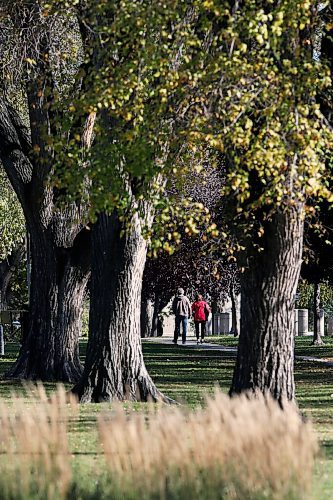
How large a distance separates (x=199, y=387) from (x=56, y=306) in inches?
127

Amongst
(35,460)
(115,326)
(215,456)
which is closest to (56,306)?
(115,326)

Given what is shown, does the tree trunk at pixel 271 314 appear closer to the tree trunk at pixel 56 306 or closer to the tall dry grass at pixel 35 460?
the tall dry grass at pixel 35 460

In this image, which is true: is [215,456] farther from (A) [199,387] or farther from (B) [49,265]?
(B) [49,265]

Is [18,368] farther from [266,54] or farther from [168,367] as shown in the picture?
[266,54]

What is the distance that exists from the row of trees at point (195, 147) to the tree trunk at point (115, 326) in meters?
0.02

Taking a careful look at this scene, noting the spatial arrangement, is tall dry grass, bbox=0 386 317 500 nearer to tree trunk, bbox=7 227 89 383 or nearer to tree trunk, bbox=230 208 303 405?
tree trunk, bbox=230 208 303 405

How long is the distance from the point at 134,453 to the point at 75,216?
1556 cm

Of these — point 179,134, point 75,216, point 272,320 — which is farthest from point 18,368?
point 179,134

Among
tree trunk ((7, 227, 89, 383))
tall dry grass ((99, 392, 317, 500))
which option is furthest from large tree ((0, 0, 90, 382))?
tall dry grass ((99, 392, 317, 500))

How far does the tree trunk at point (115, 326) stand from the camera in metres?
19.4

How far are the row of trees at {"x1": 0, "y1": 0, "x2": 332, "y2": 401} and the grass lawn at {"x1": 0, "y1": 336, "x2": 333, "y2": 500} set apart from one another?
51.7 inches

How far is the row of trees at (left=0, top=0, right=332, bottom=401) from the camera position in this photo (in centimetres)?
1334

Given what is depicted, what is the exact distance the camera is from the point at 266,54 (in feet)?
44.9

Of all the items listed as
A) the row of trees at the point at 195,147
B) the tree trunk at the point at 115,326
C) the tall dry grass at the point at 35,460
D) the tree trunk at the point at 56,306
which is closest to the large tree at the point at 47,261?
the tree trunk at the point at 56,306
